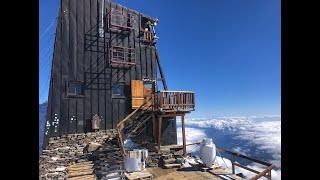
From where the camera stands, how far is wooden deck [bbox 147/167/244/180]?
14457 millimetres

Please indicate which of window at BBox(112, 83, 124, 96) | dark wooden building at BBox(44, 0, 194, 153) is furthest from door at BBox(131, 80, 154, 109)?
window at BBox(112, 83, 124, 96)

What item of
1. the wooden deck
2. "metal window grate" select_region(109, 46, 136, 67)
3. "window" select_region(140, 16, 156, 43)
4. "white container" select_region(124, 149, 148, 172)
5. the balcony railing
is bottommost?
the wooden deck

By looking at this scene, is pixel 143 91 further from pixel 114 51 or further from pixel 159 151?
pixel 159 151

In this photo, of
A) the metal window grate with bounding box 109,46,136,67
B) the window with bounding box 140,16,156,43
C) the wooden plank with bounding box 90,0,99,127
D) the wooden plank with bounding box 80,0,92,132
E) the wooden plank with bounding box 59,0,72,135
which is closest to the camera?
the wooden plank with bounding box 59,0,72,135

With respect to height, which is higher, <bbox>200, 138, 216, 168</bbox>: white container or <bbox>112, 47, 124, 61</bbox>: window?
<bbox>112, 47, 124, 61</bbox>: window

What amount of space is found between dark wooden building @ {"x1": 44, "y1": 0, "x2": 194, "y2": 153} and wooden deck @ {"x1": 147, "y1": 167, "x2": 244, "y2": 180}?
184 inches

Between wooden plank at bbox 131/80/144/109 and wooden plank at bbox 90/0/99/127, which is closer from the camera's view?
wooden plank at bbox 90/0/99/127

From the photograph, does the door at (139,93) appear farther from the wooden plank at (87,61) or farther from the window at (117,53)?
the wooden plank at (87,61)

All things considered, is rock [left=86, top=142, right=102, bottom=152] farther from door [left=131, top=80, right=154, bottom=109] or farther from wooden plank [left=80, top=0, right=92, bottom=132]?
door [left=131, top=80, right=154, bottom=109]

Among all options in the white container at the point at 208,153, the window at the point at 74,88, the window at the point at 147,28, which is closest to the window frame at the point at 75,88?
the window at the point at 74,88
